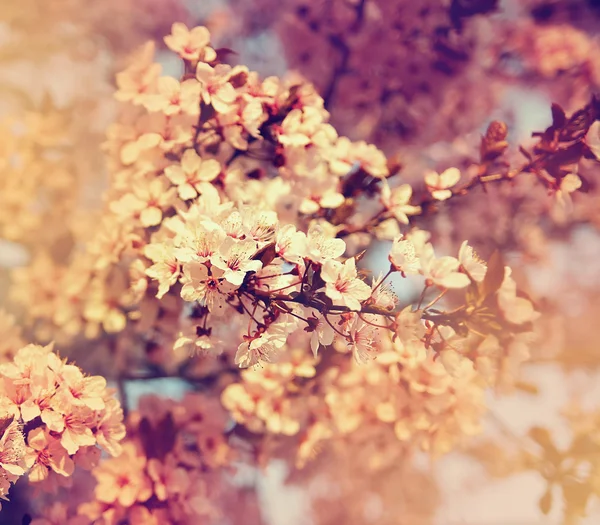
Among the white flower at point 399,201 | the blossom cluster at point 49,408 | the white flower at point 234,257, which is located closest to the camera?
the white flower at point 234,257

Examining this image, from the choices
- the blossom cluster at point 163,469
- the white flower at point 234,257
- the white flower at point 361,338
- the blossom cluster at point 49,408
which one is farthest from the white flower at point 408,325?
the blossom cluster at point 163,469

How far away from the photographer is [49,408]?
957 mm

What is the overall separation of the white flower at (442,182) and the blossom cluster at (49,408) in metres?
0.84

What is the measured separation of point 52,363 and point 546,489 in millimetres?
1308

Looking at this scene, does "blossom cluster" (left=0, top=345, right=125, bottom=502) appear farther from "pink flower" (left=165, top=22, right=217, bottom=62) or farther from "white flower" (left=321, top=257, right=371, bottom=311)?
"pink flower" (left=165, top=22, right=217, bottom=62)

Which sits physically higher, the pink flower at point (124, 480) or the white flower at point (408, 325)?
the white flower at point (408, 325)

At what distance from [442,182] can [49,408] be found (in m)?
0.97

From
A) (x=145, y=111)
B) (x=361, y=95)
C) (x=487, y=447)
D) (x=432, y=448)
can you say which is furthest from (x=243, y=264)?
(x=487, y=447)

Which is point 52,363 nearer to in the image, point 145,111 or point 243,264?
point 243,264

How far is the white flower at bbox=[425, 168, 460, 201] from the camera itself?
1234mm

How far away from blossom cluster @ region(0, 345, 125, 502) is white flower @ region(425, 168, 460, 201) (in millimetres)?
838

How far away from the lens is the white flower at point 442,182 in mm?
1234

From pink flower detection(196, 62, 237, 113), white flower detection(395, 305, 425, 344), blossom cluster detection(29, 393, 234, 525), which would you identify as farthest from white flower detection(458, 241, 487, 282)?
blossom cluster detection(29, 393, 234, 525)

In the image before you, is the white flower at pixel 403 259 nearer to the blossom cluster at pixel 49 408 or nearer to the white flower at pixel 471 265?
the white flower at pixel 471 265
